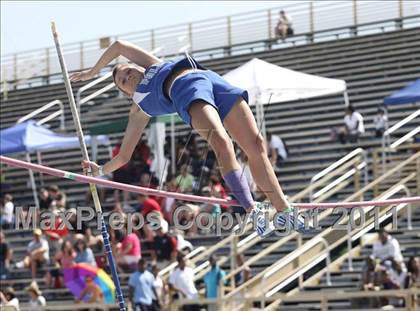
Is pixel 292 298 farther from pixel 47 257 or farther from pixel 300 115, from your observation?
pixel 300 115

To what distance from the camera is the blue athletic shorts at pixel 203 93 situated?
9.76 metres

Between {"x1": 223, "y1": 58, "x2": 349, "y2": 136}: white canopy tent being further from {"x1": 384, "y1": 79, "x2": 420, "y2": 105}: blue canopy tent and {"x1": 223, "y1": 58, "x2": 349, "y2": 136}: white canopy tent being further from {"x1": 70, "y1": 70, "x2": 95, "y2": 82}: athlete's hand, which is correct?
{"x1": 70, "y1": 70, "x2": 95, "y2": 82}: athlete's hand

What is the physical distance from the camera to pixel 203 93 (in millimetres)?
9758

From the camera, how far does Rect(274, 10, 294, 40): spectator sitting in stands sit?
2881cm

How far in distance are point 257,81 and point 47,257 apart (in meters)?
4.07

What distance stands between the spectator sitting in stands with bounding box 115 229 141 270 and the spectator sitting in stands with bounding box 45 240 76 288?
0.66 metres

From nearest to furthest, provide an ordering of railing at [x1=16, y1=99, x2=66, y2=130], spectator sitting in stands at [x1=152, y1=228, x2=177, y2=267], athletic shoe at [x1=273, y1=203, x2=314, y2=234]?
athletic shoe at [x1=273, y1=203, x2=314, y2=234]
spectator sitting in stands at [x1=152, y1=228, x2=177, y2=267]
railing at [x1=16, y1=99, x2=66, y2=130]

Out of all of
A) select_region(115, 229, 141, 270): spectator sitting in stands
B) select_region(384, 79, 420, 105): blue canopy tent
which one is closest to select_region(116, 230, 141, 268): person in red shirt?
select_region(115, 229, 141, 270): spectator sitting in stands

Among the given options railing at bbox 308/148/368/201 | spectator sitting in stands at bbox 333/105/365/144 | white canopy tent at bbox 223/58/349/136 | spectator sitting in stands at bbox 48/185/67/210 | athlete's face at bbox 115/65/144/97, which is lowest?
spectator sitting in stands at bbox 48/185/67/210

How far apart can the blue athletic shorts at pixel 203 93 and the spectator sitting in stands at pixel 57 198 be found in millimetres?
11363

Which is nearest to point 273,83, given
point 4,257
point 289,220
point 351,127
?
point 351,127

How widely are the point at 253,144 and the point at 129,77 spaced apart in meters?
1.06

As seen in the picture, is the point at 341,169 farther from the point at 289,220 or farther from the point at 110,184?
the point at 110,184

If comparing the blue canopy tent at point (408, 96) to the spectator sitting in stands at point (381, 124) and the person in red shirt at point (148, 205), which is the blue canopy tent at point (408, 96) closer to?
the spectator sitting in stands at point (381, 124)
